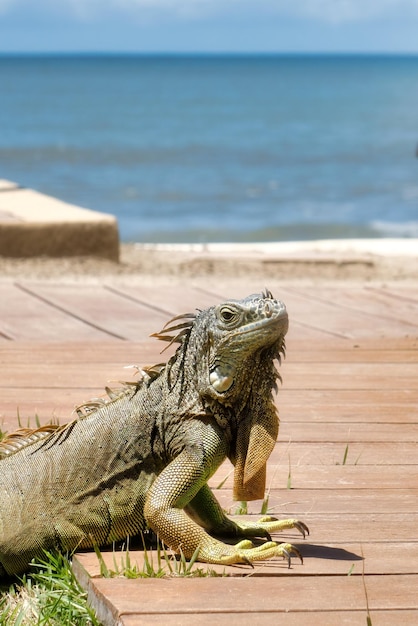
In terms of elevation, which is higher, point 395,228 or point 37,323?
point 395,228

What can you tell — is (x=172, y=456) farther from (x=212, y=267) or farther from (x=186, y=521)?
(x=212, y=267)

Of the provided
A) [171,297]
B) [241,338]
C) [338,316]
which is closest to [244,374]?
[241,338]

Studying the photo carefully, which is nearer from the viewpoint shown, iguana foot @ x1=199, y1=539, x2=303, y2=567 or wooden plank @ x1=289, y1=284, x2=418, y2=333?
iguana foot @ x1=199, y1=539, x2=303, y2=567

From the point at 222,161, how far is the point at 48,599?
125 feet

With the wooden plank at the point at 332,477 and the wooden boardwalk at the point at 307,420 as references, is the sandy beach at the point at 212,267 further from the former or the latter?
the wooden plank at the point at 332,477

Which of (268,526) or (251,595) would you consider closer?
(251,595)

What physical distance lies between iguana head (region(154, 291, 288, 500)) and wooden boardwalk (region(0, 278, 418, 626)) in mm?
295

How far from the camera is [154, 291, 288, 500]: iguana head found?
10.1ft

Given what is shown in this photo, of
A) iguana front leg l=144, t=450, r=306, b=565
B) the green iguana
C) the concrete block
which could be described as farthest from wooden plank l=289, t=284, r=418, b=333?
iguana front leg l=144, t=450, r=306, b=565

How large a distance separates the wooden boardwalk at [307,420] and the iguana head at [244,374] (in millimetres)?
295

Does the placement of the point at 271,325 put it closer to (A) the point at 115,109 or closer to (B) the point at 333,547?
(B) the point at 333,547

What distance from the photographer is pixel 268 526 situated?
333cm

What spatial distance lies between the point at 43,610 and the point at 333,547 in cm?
87

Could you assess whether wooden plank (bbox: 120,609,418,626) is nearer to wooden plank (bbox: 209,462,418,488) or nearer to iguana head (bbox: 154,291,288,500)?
iguana head (bbox: 154,291,288,500)
